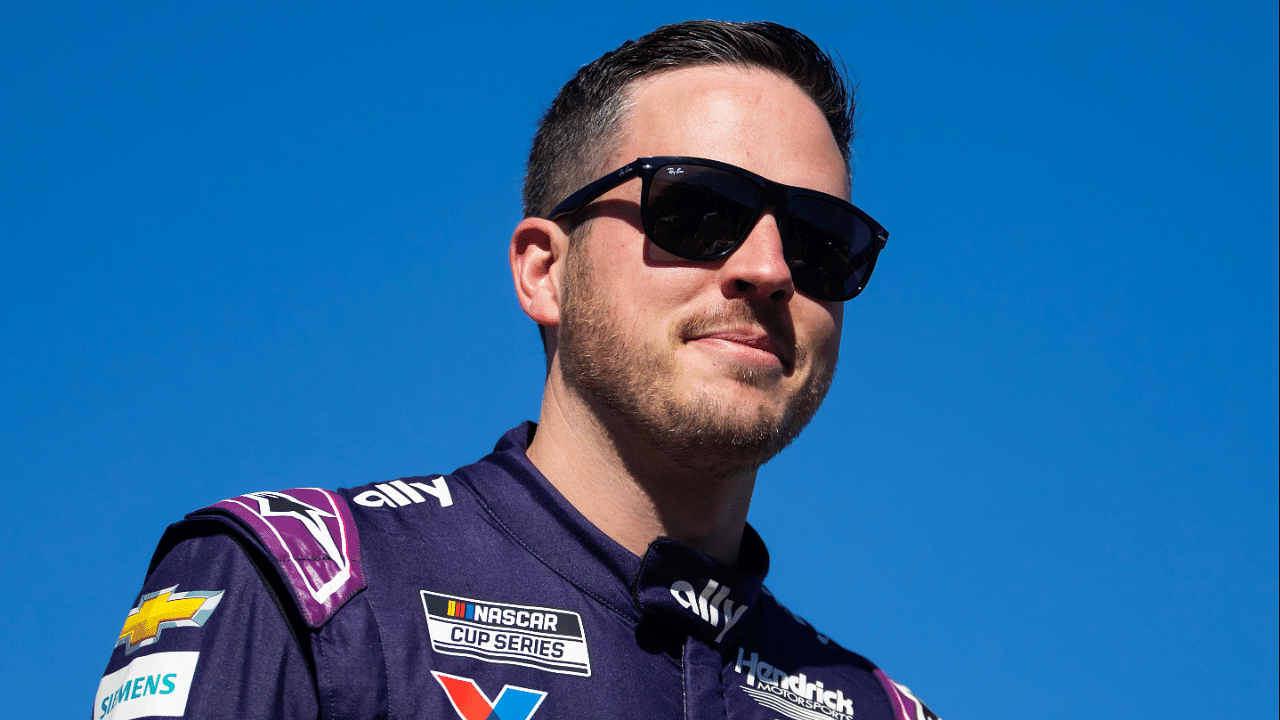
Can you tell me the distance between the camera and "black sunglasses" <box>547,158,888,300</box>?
135 inches

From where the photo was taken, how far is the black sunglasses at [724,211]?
342 centimetres

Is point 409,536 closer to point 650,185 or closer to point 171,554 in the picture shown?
point 171,554

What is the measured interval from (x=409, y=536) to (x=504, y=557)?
292 mm

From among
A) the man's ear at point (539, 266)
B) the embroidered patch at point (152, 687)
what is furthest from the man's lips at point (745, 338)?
the embroidered patch at point (152, 687)

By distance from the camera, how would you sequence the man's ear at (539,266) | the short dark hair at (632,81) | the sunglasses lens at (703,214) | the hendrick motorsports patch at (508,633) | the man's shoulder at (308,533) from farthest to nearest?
the short dark hair at (632,81)
the man's ear at (539,266)
the sunglasses lens at (703,214)
the hendrick motorsports patch at (508,633)
the man's shoulder at (308,533)

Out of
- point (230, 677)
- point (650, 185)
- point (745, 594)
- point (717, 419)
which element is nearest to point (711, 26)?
point (650, 185)

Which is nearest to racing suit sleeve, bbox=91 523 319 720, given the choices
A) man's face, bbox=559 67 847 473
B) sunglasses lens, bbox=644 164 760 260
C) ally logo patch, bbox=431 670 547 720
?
ally logo patch, bbox=431 670 547 720

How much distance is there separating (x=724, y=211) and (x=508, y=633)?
1.48 m

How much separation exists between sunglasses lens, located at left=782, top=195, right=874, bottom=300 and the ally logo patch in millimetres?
1594

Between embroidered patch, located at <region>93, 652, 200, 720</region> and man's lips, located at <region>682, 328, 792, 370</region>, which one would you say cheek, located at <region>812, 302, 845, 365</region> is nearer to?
→ man's lips, located at <region>682, 328, 792, 370</region>

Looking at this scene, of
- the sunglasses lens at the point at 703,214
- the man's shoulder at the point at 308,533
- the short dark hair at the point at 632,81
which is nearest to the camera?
the man's shoulder at the point at 308,533

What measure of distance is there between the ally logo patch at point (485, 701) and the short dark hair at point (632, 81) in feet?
6.11

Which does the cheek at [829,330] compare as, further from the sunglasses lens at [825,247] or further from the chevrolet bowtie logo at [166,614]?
the chevrolet bowtie logo at [166,614]

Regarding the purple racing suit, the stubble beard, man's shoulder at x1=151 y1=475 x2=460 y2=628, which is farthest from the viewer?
the stubble beard
